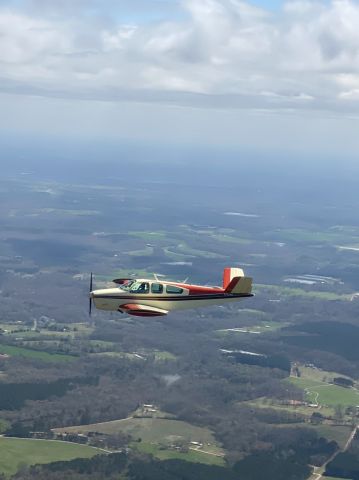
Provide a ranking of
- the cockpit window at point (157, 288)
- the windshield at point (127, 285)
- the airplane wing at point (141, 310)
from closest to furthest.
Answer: the airplane wing at point (141, 310), the cockpit window at point (157, 288), the windshield at point (127, 285)

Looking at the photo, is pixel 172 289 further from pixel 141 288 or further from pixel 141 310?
pixel 141 310

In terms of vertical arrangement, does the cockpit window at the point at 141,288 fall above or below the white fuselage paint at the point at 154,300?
above

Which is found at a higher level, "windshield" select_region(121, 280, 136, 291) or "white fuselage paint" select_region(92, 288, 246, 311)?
"windshield" select_region(121, 280, 136, 291)

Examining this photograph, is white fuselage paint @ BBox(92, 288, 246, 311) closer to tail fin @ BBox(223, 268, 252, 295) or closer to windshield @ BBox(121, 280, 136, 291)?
windshield @ BBox(121, 280, 136, 291)

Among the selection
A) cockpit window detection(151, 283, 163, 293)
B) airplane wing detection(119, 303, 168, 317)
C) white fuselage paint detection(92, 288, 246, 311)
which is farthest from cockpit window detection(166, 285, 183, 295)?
airplane wing detection(119, 303, 168, 317)

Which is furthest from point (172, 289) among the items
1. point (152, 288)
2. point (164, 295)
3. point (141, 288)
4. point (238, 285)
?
point (238, 285)

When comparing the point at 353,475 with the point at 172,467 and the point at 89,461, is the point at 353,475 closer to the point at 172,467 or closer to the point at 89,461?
the point at 172,467

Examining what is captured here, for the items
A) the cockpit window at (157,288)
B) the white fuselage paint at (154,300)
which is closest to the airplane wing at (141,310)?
the white fuselage paint at (154,300)

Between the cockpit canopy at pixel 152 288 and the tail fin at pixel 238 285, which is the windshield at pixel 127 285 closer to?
the cockpit canopy at pixel 152 288

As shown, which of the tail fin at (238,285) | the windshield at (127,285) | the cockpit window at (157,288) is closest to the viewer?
the tail fin at (238,285)
